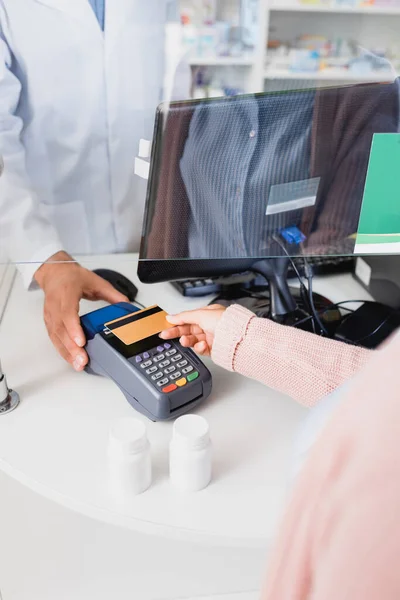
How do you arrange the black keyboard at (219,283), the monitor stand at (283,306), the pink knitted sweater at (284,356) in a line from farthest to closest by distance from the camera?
1. the black keyboard at (219,283)
2. the monitor stand at (283,306)
3. the pink knitted sweater at (284,356)

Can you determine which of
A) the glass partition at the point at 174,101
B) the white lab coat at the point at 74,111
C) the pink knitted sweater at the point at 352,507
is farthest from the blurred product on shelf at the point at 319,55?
the pink knitted sweater at the point at 352,507

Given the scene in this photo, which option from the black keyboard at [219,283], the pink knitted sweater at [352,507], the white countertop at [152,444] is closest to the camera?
the pink knitted sweater at [352,507]

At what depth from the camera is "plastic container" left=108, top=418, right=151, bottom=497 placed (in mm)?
689

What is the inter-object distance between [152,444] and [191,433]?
0.10 m

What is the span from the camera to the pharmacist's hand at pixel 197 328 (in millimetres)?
871

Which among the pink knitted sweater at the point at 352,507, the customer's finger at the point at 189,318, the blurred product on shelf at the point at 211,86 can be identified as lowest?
the customer's finger at the point at 189,318

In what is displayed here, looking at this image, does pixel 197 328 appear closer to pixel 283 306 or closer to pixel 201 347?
pixel 201 347

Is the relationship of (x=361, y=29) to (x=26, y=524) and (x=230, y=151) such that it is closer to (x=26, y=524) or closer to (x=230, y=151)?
(x=230, y=151)

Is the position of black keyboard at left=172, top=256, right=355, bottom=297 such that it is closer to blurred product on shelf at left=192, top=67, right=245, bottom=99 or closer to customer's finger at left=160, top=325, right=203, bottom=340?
customer's finger at left=160, top=325, right=203, bottom=340

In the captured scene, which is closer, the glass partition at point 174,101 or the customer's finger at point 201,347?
the glass partition at point 174,101

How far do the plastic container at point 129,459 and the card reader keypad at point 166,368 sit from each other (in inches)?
3.4

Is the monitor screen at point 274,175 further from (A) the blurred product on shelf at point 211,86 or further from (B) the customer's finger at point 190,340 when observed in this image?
(B) the customer's finger at point 190,340

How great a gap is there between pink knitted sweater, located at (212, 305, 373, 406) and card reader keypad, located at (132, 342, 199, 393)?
0.05 meters

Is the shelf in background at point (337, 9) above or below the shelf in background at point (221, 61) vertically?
above
